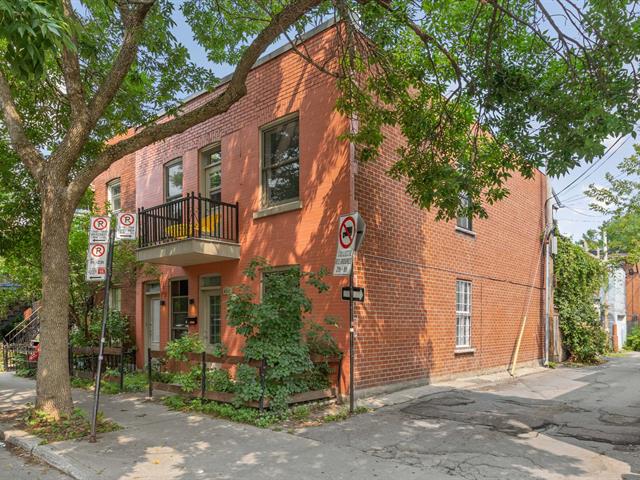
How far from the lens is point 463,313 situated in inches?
520

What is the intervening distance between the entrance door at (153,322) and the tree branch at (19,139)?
6775mm

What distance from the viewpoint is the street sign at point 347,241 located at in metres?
8.27

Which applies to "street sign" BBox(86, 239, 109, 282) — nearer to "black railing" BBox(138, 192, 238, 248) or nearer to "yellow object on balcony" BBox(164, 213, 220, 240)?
"black railing" BBox(138, 192, 238, 248)

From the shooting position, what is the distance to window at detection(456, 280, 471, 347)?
43.0ft

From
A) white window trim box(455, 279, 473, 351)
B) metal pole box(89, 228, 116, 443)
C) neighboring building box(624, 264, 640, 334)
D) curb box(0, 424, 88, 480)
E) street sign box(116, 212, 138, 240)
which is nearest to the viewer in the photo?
curb box(0, 424, 88, 480)

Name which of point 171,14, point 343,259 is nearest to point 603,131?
point 343,259

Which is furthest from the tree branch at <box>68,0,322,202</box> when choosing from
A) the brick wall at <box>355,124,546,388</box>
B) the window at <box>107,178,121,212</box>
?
the window at <box>107,178,121,212</box>

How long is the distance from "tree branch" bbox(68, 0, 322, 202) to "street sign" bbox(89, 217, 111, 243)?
0.73 m

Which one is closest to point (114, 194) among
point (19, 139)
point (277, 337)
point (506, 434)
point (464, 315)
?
point (19, 139)

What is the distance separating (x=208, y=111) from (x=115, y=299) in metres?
9.98

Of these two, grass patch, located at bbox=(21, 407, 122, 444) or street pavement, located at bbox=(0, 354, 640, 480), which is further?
grass patch, located at bbox=(21, 407, 122, 444)

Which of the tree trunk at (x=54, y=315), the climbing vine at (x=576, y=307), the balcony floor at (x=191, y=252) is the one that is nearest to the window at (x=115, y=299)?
the balcony floor at (x=191, y=252)

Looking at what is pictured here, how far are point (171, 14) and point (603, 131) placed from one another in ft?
25.3

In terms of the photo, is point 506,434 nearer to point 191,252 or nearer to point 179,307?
point 191,252
